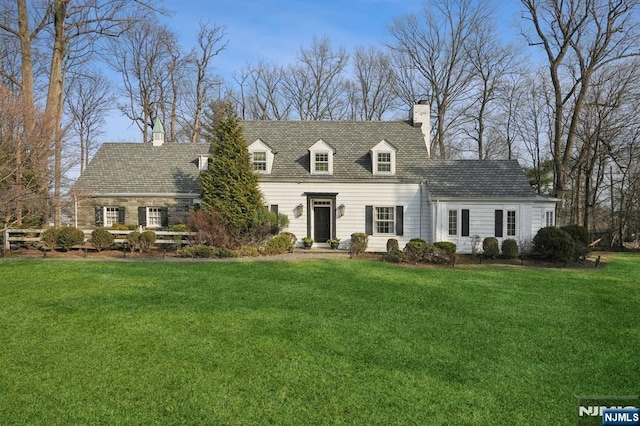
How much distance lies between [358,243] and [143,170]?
1269 centimetres

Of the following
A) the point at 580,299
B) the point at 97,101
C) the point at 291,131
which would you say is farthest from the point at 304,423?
the point at 97,101

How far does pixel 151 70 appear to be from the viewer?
113 feet

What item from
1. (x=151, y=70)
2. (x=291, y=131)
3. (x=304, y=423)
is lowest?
(x=304, y=423)

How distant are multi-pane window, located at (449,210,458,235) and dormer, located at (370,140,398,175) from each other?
3.34 m

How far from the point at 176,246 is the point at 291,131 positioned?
9063mm

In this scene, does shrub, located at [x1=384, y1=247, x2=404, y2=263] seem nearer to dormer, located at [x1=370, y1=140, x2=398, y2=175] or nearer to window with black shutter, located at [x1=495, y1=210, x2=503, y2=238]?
dormer, located at [x1=370, y1=140, x2=398, y2=175]

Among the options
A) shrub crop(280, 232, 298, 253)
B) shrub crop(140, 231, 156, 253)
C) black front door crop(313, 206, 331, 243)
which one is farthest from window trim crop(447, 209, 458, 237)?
shrub crop(140, 231, 156, 253)

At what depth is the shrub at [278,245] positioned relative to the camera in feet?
52.9

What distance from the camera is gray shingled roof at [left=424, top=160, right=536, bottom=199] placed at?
17.9 metres

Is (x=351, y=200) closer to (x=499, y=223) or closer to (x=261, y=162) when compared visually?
(x=261, y=162)

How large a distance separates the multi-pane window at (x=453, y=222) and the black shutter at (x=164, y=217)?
1386cm

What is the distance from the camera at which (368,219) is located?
61.4ft

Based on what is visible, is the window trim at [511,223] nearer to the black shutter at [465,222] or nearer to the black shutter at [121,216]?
the black shutter at [465,222]

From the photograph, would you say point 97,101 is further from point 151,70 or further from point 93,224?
point 93,224
